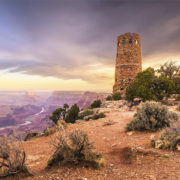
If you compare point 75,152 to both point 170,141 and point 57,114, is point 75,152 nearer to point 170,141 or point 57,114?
point 170,141

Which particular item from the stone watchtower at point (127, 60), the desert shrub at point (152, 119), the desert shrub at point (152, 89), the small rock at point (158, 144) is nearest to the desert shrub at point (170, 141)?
the small rock at point (158, 144)

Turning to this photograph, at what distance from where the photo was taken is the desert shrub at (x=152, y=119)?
21.6 feet

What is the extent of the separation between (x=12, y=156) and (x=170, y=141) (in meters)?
4.58

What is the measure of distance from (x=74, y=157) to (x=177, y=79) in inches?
971

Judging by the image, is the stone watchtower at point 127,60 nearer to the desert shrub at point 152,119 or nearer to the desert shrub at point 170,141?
the desert shrub at point 152,119

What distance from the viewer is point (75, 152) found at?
3467 mm

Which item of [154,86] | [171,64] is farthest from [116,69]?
[154,86]

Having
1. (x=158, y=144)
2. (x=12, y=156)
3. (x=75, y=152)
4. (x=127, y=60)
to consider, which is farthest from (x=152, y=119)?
(x=127, y=60)

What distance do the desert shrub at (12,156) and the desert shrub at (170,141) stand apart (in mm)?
3971

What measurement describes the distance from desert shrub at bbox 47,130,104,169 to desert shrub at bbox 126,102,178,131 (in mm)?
4011

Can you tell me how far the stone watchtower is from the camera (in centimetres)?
2916

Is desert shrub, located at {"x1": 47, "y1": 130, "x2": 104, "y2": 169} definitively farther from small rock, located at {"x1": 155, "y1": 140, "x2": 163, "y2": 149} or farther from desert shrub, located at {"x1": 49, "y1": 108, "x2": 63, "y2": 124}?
desert shrub, located at {"x1": 49, "y1": 108, "x2": 63, "y2": 124}

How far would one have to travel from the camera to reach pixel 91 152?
338cm

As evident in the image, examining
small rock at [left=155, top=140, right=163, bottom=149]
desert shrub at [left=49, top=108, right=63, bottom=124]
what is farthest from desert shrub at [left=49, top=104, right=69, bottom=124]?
small rock at [left=155, top=140, right=163, bottom=149]
